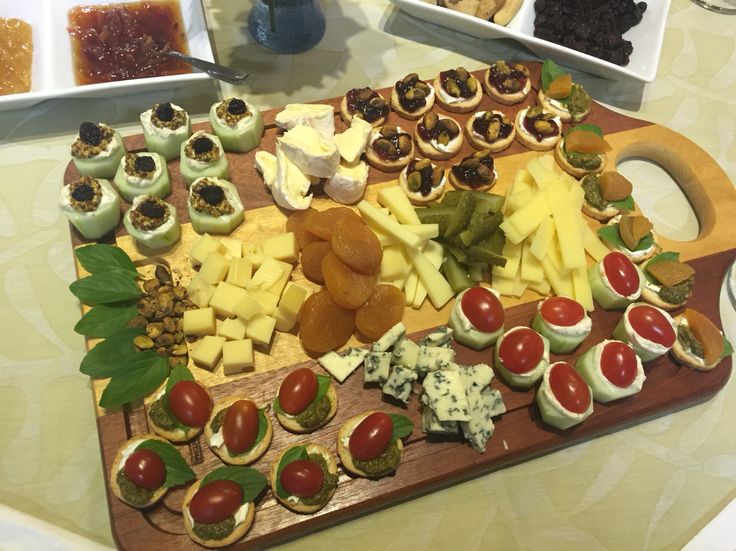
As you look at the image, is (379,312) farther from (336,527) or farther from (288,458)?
(336,527)

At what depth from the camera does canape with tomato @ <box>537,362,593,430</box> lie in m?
2.42

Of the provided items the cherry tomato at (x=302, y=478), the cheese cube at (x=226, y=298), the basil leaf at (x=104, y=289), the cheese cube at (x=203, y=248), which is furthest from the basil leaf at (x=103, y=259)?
the cherry tomato at (x=302, y=478)

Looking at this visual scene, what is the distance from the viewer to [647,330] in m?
2.62

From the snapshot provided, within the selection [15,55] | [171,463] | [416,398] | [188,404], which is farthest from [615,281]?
[15,55]

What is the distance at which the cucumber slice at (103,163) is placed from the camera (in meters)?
2.84

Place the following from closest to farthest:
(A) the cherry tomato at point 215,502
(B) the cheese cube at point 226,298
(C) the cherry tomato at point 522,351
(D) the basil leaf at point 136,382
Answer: (A) the cherry tomato at point 215,502
(D) the basil leaf at point 136,382
(C) the cherry tomato at point 522,351
(B) the cheese cube at point 226,298

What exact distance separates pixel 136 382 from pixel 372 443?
1.06 meters

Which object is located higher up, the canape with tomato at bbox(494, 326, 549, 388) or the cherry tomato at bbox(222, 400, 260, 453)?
the canape with tomato at bbox(494, 326, 549, 388)

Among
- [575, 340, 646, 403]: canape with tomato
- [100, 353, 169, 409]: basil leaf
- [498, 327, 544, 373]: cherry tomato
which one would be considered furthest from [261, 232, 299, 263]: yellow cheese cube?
[575, 340, 646, 403]: canape with tomato

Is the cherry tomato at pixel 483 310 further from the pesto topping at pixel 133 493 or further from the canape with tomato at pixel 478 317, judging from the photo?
the pesto topping at pixel 133 493

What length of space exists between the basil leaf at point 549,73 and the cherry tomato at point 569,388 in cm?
185

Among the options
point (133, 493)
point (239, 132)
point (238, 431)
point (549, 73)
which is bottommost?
point (133, 493)

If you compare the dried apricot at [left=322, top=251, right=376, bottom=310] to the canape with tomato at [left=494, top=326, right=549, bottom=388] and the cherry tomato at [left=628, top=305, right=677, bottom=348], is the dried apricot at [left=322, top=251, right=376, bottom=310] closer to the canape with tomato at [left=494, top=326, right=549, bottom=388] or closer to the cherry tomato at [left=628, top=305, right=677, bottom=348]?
the canape with tomato at [left=494, top=326, right=549, bottom=388]

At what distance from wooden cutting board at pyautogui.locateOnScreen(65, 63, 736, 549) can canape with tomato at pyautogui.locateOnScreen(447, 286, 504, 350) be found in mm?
108
